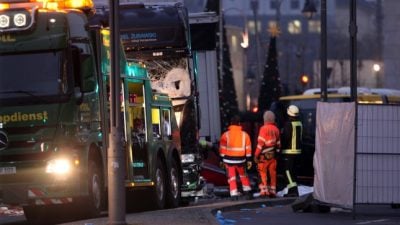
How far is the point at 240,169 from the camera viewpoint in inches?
886

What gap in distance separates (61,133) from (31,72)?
1.03 m

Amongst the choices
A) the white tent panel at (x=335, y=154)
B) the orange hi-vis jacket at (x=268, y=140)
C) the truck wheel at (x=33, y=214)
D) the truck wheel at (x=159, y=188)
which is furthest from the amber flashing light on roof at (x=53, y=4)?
the orange hi-vis jacket at (x=268, y=140)

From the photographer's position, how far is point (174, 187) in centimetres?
1964

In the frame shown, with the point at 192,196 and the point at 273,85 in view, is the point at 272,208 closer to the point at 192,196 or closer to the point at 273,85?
the point at 192,196

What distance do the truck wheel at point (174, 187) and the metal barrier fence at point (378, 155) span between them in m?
4.32

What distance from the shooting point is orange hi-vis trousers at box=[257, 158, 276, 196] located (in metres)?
21.8

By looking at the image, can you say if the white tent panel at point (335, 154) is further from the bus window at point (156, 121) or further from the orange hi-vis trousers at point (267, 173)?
the orange hi-vis trousers at point (267, 173)

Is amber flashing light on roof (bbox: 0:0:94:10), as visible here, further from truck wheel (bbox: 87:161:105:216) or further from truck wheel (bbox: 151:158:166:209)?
truck wheel (bbox: 151:158:166:209)

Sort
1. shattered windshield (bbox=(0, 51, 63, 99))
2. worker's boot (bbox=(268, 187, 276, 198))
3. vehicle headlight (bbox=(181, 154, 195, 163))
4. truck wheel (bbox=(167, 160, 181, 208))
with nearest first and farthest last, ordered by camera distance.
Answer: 1. shattered windshield (bbox=(0, 51, 63, 99))
2. truck wheel (bbox=(167, 160, 181, 208))
3. vehicle headlight (bbox=(181, 154, 195, 163))
4. worker's boot (bbox=(268, 187, 276, 198))

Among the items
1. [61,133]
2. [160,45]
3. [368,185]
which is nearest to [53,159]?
[61,133]

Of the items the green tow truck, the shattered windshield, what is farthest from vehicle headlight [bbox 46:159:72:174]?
the shattered windshield

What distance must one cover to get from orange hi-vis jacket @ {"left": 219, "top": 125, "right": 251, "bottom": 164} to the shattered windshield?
7980 millimetres

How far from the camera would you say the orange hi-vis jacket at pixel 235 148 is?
2250cm

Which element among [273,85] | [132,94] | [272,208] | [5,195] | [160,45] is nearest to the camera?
[5,195]
